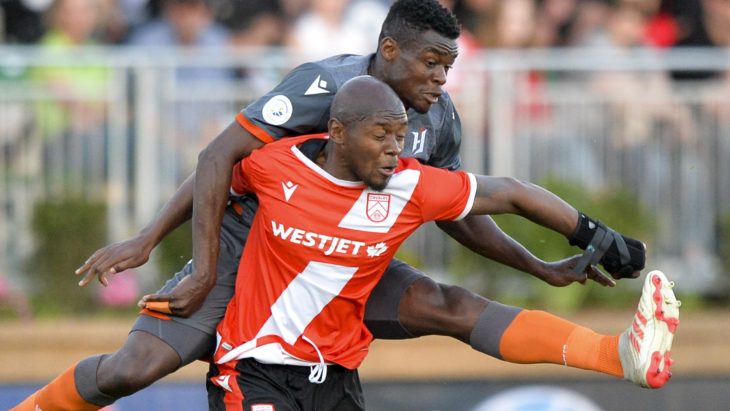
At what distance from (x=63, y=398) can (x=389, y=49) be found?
2.07m

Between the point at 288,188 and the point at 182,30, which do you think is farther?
the point at 182,30

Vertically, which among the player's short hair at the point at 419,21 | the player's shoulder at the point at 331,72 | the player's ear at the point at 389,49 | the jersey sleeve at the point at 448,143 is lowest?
the jersey sleeve at the point at 448,143

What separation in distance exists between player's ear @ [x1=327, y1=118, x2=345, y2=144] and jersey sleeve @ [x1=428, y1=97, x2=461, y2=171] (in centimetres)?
70

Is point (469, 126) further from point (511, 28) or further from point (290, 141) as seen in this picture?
point (290, 141)

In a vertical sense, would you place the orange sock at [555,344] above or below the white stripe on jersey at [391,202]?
below

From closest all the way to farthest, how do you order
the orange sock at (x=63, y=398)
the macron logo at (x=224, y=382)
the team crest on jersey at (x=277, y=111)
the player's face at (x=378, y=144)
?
the player's face at (x=378, y=144) → the team crest on jersey at (x=277, y=111) → the macron logo at (x=224, y=382) → the orange sock at (x=63, y=398)

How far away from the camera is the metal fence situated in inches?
382

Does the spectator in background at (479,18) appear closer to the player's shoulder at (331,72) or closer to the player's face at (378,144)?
the player's shoulder at (331,72)

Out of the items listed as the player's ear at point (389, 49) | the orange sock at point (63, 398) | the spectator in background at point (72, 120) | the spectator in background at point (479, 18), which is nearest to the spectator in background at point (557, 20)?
the spectator in background at point (479, 18)

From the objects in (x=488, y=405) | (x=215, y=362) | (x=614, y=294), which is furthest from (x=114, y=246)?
(x=614, y=294)

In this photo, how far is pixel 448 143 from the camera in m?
6.28

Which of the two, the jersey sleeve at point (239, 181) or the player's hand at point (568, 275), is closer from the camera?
the jersey sleeve at point (239, 181)

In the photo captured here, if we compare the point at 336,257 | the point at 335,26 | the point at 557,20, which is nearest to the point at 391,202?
the point at 336,257

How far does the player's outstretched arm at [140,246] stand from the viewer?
610 cm
